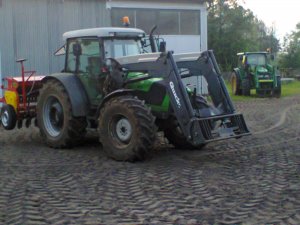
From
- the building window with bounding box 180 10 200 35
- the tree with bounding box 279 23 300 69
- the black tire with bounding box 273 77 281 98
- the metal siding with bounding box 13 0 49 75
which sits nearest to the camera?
the metal siding with bounding box 13 0 49 75

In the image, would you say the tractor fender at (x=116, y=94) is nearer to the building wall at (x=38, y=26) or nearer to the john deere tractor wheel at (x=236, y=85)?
the building wall at (x=38, y=26)

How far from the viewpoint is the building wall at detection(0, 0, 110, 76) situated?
1939 centimetres

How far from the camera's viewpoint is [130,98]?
8.25 metres

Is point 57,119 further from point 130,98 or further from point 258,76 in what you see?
point 258,76

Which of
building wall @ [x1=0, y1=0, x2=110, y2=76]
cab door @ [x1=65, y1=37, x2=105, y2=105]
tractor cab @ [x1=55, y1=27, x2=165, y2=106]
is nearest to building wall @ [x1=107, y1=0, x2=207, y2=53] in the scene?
building wall @ [x1=0, y1=0, x2=110, y2=76]

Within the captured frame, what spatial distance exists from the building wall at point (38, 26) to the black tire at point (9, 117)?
9031mm

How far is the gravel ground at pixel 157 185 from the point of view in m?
5.50

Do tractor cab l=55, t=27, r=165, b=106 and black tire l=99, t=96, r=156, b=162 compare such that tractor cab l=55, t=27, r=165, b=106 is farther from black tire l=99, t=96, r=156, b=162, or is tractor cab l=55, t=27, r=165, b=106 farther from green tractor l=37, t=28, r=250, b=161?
black tire l=99, t=96, r=156, b=162

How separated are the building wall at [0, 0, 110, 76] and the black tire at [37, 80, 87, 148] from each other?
32.4 feet

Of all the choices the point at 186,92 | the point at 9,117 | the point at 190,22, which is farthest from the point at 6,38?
the point at 186,92

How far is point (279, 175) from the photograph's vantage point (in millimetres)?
7219

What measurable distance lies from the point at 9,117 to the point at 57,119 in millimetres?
1281

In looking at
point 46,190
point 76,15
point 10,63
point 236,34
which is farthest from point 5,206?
point 236,34

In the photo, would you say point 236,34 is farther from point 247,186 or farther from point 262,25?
point 247,186
